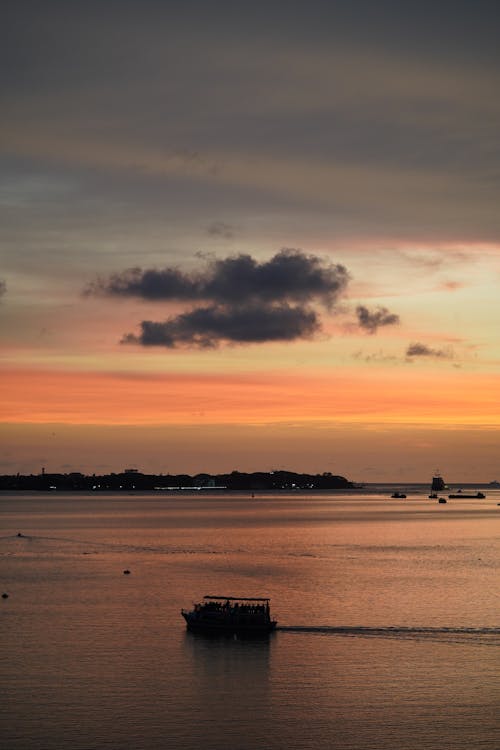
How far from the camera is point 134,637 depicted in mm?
97250

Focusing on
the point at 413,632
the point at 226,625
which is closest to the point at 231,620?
the point at 226,625

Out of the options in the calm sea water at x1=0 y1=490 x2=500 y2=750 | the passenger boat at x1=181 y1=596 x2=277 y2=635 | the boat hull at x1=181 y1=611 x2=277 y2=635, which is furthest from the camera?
Result: the passenger boat at x1=181 y1=596 x2=277 y2=635

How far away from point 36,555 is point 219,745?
13471 centimetres

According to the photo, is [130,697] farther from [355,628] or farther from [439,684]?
[355,628]

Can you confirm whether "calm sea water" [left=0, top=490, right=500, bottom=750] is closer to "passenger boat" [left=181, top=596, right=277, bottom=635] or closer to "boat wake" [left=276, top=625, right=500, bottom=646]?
"boat wake" [left=276, top=625, right=500, bottom=646]

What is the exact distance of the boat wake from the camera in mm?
96562

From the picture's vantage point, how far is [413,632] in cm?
10012

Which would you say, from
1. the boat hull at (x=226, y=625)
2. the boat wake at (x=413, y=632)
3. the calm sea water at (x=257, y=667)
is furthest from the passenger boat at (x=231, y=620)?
the boat wake at (x=413, y=632)

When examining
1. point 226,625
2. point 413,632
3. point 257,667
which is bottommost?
point 257,667

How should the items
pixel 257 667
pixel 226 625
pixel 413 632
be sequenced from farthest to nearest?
1. pixel 226 625
2. pixel 413 632
3. pixel 257 667

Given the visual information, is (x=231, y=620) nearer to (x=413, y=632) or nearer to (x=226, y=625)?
(x=226, y=625)

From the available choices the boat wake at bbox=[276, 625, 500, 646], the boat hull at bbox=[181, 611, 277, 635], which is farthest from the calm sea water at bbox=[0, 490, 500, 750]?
the boat hull at bbox=[181, 611, 277, 635]

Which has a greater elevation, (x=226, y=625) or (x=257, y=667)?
(x=226, y=625)

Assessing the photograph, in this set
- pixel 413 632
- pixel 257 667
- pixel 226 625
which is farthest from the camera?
pixel 226 625
